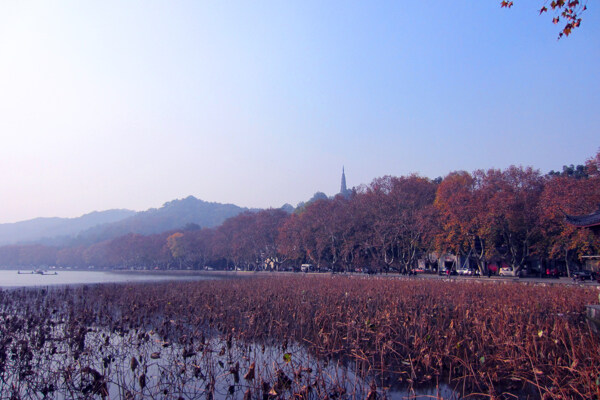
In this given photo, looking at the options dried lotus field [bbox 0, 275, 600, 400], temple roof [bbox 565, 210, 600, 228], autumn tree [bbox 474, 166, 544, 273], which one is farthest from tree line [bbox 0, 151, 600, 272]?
dried lotus field [bbox 0, 275, 600, 400]

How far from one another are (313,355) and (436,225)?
117 feet

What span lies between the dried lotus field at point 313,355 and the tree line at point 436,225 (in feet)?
44.7

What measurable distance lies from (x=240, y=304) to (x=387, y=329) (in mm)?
7215

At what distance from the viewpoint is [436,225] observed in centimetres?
4303

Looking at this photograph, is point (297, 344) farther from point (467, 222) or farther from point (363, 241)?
point (363, 241)

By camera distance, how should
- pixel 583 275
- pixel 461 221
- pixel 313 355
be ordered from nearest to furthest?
pixel 313 355 → pixel 583 275 → pixel 461 221

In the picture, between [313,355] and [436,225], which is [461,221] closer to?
[436,225]

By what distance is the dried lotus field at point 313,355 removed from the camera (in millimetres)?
7445

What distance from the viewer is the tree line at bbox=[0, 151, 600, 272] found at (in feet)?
115

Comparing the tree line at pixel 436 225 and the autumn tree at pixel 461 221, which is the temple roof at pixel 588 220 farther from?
the autumn tree at pixel 461 221

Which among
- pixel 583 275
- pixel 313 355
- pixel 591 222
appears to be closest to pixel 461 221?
pixel 583 275

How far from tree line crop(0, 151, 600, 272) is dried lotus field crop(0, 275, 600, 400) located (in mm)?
13614

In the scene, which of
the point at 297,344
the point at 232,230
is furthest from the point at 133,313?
the point at 232,230

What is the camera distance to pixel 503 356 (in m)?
8.52
